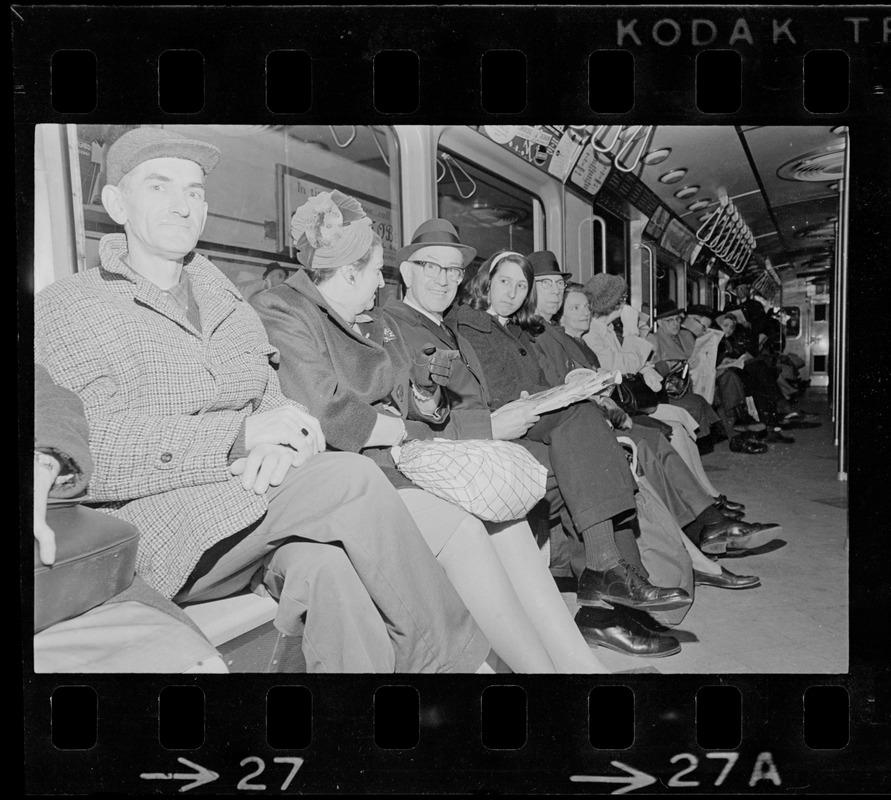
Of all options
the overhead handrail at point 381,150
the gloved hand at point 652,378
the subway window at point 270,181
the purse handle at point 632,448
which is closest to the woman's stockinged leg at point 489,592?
the purse handle at point 632,448

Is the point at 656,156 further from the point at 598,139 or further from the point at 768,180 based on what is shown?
the point at 768,180

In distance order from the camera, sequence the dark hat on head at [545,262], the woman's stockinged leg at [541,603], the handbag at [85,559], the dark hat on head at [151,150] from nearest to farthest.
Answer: the handbag at [85,559], the dark hat on head at [151,150], the woman's stockinged leg at [541,603], the dark hat on head at [545,262]

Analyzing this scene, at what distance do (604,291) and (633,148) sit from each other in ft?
1.63

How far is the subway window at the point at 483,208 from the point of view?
107 inches

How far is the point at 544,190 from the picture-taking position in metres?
2.82

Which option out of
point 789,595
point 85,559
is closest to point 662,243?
point 789,595

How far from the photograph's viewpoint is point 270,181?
8.54 feet

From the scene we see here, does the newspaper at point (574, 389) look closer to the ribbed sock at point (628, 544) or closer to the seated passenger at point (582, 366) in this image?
the seated passenger at point (582, 366)

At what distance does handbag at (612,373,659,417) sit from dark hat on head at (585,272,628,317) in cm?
27

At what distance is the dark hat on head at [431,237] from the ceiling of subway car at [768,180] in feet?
→ 2.33

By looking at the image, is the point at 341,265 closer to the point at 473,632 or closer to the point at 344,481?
the point at 344,481

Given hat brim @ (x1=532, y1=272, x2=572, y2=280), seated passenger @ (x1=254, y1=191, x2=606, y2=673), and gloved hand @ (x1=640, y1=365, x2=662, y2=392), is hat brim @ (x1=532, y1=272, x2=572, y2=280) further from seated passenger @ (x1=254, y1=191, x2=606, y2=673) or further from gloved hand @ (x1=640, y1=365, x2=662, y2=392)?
seated passenger @ (x1=254, y1=191, x2=606, y2=673)
